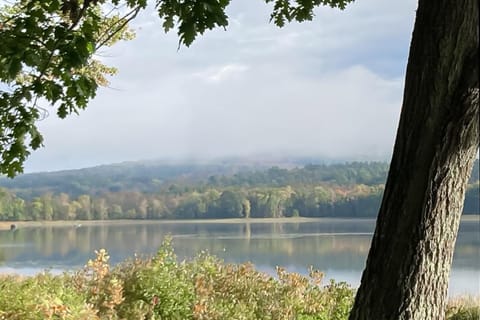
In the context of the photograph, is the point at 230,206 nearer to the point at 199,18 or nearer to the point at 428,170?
the point at 199,18

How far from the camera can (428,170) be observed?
162cm

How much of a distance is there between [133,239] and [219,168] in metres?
3.81

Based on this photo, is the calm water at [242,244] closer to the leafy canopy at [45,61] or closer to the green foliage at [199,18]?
the leafy canopy at [45,61]

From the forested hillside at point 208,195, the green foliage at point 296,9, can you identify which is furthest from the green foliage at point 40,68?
the forested hillside at point 208,195

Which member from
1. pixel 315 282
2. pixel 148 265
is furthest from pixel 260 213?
pixel 148 265

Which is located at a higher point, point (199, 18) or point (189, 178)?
point (199, 18)

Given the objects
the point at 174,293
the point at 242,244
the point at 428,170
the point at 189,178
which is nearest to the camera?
the point at 428,170

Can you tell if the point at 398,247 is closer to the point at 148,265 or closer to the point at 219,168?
the point at 148,265

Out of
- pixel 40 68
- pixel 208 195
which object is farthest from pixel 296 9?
pixel 208 195

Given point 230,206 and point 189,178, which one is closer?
point 230,206

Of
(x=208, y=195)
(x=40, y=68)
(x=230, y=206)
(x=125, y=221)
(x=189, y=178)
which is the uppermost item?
(x=40, y=68)

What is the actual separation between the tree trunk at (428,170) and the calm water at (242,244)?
358 cm

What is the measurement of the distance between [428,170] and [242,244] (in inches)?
252

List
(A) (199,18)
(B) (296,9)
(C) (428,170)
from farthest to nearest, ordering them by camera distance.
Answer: (B) (296,9) → (A) (199,18) → (C) (428,170)
